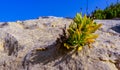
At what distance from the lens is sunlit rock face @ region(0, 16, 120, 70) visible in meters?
7.95

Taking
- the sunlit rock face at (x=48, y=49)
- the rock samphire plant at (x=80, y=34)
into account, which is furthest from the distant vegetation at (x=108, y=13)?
the rock samphire plant at (x=80, y=34)

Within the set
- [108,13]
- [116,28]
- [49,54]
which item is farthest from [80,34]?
[108,13]

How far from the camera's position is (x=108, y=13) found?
13406 mm

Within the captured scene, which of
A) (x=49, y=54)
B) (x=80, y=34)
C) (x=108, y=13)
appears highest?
(x=108, y=13)

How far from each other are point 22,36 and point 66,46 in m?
1.80

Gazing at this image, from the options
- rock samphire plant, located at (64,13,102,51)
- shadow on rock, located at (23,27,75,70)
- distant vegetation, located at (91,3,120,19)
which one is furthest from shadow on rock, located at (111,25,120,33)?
distant vegetation, located at (91,3,120,19)

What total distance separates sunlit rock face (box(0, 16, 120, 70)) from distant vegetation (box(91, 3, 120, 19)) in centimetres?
308

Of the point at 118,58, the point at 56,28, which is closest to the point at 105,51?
the point at 118,58

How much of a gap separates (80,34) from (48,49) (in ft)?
3.28

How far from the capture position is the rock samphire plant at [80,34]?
792cm

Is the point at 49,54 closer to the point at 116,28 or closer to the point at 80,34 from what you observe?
the point at 80,34

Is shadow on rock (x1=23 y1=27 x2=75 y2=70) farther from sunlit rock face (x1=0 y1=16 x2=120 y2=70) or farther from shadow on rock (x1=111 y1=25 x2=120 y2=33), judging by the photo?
shadow on rock (x1=111 y1=25 x2=120 y2=33)

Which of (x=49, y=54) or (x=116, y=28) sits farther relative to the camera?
(x=116, y=28)

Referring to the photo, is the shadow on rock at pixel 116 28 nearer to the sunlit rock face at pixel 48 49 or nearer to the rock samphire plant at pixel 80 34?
the sunlit rock face at pixel 48 49
